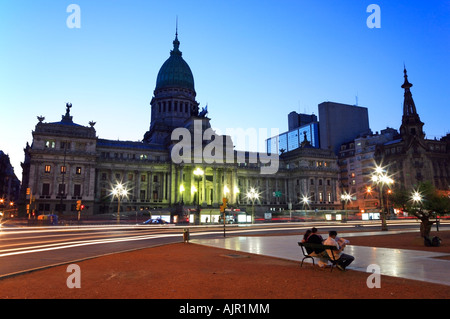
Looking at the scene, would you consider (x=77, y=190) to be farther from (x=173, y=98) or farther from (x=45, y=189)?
(x=173, y=98)

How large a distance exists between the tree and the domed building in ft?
120

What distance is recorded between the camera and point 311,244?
13.1 m

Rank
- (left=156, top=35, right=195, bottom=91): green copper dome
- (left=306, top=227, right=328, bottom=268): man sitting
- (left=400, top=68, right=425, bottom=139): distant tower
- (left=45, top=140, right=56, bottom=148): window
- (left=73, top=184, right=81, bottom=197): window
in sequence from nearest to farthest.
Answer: (left=306, top=227, right=328, bottom=268): man sitting < (left=45, top=140, right=56, bottom=148): window < (left=73, top=184, right=81, bottom=197): window < (left=400, top=68, right=425, bottom=139): distant tower < (left=156, top=35, right=195, bottom=91): green copper dome

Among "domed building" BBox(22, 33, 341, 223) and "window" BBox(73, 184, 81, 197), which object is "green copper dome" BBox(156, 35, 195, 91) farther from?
"window" BBox(73, 184, 81, 197)

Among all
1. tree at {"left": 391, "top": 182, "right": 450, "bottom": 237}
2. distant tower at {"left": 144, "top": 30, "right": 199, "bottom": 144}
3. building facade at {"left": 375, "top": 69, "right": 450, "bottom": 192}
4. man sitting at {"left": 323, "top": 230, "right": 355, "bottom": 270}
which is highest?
distant tower at {"left": 144, "top": 30, "right": 199, "bottom": 144}

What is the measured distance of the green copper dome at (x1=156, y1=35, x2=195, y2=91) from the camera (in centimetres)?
10925

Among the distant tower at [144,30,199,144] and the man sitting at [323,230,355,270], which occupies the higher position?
the distant tower at [144,30,199,144]

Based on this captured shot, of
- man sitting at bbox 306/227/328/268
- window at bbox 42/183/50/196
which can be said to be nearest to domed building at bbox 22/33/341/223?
window at bbox 42/183/50/196

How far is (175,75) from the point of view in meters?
110

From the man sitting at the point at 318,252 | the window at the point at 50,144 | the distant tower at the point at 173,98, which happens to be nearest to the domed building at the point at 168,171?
the window at the point at 50,144

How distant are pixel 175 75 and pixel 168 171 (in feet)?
122
